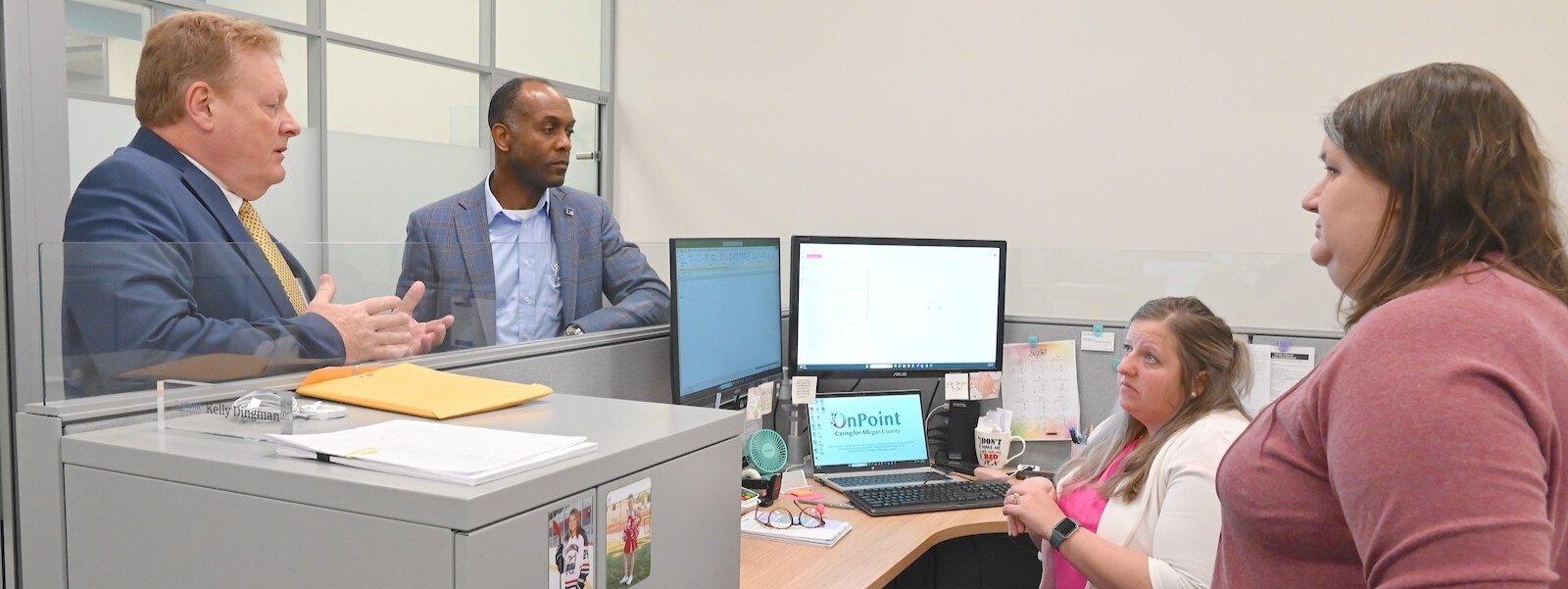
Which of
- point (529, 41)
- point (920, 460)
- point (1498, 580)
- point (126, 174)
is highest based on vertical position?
point (529, 41)

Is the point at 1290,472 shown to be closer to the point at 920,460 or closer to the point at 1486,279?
the point at 1486,279

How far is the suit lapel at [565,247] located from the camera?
6.54ft

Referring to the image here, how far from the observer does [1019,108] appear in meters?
3.79

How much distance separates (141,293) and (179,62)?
1.81 feet

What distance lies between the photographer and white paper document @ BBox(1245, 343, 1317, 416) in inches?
85.9

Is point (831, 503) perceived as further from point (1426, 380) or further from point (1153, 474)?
point (1426, 380)

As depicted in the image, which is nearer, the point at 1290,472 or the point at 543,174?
the point at 1290,472

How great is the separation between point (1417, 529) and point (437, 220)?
2.05m

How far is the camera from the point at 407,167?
3590 mm

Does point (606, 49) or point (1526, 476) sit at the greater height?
point (606, 49)

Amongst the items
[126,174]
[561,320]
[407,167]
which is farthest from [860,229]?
[126,174]

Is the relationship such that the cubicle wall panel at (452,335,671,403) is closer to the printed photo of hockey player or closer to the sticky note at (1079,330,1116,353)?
the printed photo of hockey player

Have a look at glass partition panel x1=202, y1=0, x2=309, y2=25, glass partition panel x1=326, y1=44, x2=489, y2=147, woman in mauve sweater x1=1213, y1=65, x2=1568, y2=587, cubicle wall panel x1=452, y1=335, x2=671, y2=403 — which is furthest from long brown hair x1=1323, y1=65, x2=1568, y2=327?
glass partition panel x1=326, y1=44, x2=489, y2=147

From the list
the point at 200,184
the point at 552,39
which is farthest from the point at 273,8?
the point at 200,184
